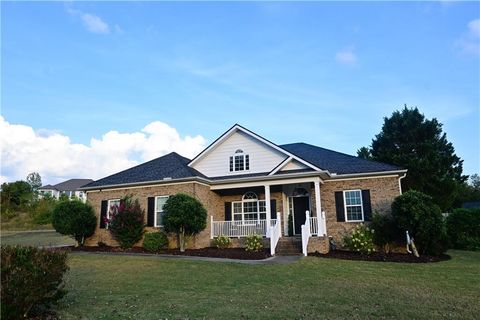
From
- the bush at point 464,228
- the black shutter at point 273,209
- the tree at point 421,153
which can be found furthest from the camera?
the tree at point 421,153

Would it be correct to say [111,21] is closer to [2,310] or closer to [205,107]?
[205,107]

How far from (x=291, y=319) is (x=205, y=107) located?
43.8ft

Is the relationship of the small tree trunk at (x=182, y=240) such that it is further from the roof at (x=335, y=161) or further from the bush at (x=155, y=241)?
the roof at (x=335, y=161)

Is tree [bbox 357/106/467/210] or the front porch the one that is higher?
tree [bbox 357/106/467/210]

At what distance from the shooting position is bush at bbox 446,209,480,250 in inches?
736

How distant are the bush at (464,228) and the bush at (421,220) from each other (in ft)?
18.0

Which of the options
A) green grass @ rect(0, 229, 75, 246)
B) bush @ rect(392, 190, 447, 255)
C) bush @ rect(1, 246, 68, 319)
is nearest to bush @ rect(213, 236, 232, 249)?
bush @ rect(392, 190, 447, 255)

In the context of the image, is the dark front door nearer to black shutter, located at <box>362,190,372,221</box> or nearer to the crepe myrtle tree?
black shutter, located at <box>362,190,372,221</box>

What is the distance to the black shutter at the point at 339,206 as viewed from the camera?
1705 cm

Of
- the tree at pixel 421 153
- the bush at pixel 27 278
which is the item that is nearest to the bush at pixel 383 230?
the bush at pixel 27 278

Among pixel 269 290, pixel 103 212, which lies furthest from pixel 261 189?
pixel 269 290

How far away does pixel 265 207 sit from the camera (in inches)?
726

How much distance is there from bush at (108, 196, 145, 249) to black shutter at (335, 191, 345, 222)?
10.0 metres

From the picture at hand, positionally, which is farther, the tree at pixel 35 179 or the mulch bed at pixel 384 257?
the tree at pixel 35 179
